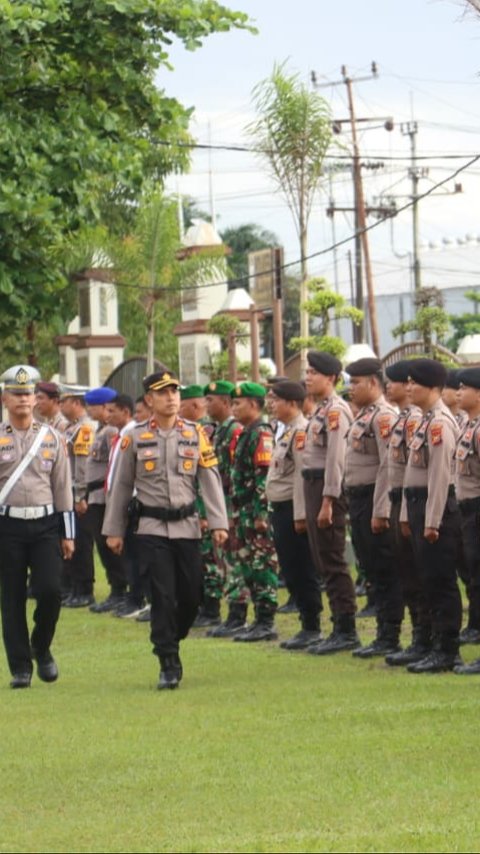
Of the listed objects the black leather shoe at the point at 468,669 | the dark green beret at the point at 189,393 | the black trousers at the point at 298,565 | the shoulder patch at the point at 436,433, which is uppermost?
the dark green beret at the point at 189,393

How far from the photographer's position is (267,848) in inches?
269

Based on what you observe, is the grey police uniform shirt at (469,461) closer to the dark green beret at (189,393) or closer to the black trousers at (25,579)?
the black trousers at (25,579)

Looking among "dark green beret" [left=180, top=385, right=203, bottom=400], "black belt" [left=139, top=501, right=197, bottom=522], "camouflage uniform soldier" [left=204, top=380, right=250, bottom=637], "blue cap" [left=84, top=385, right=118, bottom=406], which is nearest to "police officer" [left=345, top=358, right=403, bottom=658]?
"black belt" [left=139, top=501, right=197, bottom=522]

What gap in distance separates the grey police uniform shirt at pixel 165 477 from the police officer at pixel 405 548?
1.27 meters

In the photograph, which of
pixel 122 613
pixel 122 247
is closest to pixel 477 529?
pixel 122 613

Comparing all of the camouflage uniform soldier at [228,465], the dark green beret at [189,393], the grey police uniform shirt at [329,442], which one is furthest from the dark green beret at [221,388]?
the grey police uniform shirt at [329,442]

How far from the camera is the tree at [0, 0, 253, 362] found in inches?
779

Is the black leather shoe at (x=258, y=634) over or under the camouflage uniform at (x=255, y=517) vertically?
under

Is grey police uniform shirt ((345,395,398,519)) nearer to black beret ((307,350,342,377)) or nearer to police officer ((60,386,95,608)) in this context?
black beret ((307,350,342,377))

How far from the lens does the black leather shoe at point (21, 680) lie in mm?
12328

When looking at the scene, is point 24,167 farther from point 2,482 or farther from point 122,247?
point 122,247

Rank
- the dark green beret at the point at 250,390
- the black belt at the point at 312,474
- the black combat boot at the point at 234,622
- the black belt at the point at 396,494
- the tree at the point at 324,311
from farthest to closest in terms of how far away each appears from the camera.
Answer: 1. the tree at the point at 324,311
2. the black combat boot at the point at 234,622
3. the dark green beret at the point at 250,390
4. the black belt at the point at 312,474
5. the black belt at the point at 396,494

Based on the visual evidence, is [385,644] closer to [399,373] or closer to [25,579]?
[399,373]

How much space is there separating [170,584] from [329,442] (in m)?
2.07
